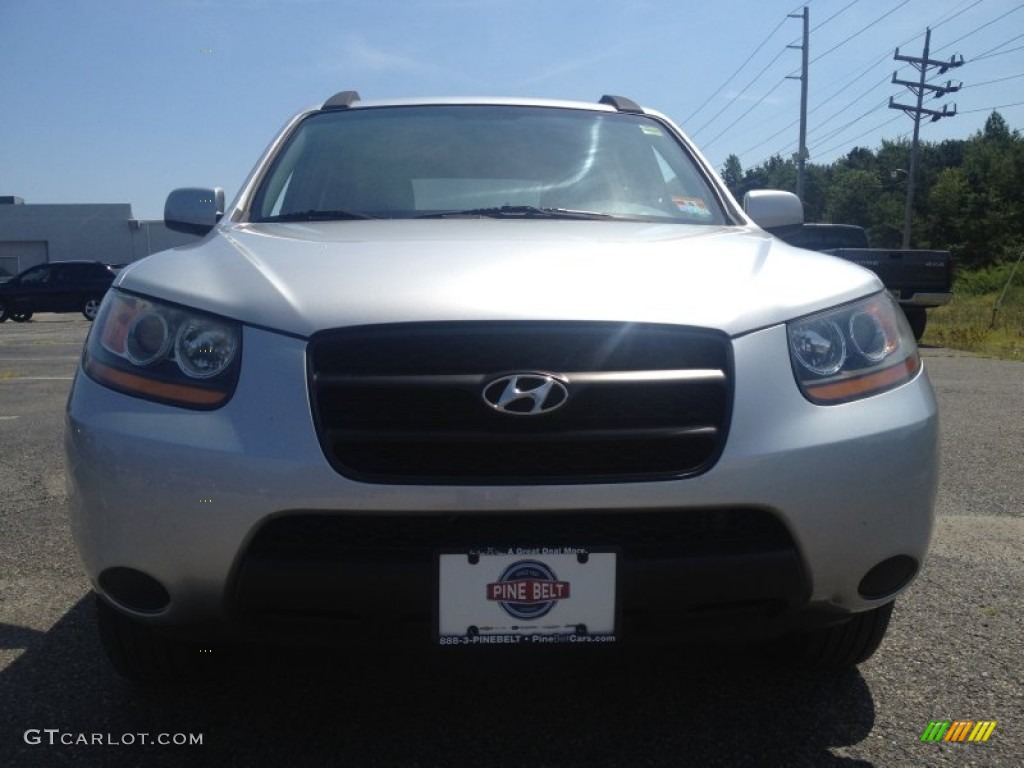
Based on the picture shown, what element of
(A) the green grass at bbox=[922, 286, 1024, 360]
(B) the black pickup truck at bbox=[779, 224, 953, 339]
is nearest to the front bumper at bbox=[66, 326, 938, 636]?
(B) the black pickup truck at bbox=[779, 224, 953, 339]

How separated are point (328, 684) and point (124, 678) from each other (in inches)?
19.5

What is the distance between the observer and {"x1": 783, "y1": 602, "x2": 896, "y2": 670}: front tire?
2340 mm

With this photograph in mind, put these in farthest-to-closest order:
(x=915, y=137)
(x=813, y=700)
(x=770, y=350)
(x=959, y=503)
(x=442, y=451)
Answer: (x=915, y=137) < (x=959, y=503) < (x=813, y=700) < (x=770, y=350) < (x=442, y=451)

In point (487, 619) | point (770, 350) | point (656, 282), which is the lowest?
point (487, 619)

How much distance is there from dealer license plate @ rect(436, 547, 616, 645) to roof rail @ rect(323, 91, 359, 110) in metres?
2.38

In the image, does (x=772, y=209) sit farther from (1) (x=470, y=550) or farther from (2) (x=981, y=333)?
(2) (x=981, y=333)

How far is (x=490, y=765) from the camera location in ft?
6.66

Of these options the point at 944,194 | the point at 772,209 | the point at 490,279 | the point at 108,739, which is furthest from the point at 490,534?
the point at 944,194

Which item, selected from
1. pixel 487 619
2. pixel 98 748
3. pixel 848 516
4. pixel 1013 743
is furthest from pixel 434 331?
pixel 1013 743

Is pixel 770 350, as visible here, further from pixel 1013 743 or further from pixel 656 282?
pixel 1013 743

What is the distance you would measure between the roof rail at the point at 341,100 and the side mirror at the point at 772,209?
5.02 feet

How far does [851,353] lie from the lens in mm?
2137

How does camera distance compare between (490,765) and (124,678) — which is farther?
(124,678)

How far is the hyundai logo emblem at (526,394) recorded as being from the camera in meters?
1.90
